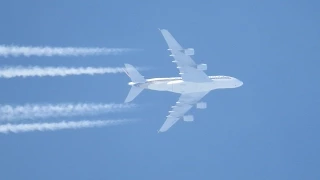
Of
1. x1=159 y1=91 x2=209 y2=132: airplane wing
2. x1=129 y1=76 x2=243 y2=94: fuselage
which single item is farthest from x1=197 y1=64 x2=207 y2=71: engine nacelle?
x1=159 y1=91 x2=209 y2=132: airplane wing

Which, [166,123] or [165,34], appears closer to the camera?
[165,34]

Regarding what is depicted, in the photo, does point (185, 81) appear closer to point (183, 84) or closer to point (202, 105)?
point (183, 84)

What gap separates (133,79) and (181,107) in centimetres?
742

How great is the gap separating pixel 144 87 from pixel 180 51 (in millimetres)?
6538

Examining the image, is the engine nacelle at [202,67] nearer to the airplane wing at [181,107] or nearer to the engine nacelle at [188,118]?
the airplane wing at [181,107]

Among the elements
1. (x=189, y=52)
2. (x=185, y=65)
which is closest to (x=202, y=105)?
(x=185, y=65)

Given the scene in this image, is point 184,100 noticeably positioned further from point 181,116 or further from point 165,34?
point 165,34

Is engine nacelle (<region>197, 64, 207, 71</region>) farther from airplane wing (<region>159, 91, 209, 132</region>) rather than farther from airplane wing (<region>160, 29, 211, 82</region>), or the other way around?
airplane wing (<region>159, 91, 209, 132</region>)

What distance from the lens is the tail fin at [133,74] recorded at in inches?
5965

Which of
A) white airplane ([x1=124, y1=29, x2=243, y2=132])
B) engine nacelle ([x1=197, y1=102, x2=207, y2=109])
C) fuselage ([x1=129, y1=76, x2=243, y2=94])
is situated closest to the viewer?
white airplane ([x1=124, y1=29, x2=243, y2=132])

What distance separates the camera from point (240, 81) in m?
154

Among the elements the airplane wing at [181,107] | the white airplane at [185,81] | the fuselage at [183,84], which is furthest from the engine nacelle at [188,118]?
the fuselage at [183,84]

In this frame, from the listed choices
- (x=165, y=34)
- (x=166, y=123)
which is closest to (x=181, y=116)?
(x=166, y=123)

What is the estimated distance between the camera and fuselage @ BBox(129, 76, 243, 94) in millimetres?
151125
